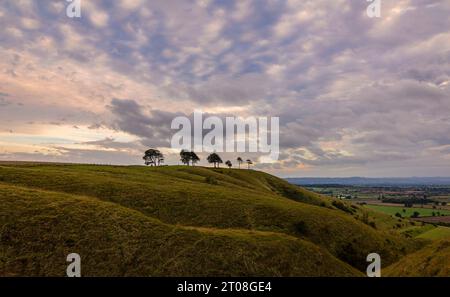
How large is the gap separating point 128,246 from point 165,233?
19.2ft

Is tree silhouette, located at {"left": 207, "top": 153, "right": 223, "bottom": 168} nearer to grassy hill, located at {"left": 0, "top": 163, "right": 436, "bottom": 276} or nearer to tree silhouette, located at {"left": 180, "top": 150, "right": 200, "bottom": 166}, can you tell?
tree silhouette, located at {"left": 180, "top": 150, "right": 200, "bottom": 166}

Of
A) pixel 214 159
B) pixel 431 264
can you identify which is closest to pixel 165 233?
pixel 431 264

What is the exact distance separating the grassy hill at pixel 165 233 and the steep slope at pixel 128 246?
13cm

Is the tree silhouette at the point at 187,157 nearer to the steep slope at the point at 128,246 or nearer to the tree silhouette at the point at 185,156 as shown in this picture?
the tree silhouette at the point at 185,156

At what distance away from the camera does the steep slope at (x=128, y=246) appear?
38250mm

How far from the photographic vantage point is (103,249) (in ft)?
134

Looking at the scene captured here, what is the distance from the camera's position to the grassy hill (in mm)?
39250

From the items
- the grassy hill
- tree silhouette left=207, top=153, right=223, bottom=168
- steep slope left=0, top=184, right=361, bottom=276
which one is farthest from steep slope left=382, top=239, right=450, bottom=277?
tree silhouette left=207, top=153, right=223, bottom=168

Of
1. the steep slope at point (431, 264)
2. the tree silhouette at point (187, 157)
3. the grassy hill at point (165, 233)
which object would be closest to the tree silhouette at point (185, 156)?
the tree silhouette at point (187, 157)
